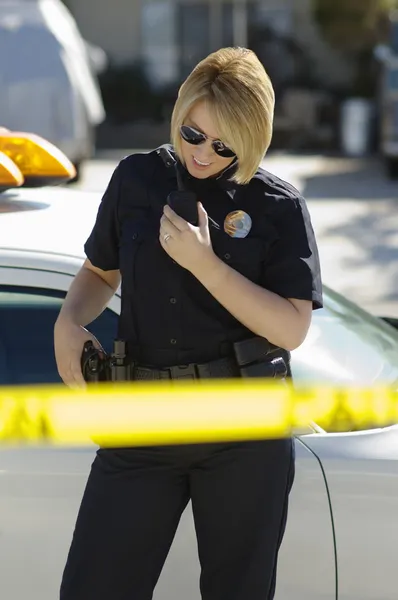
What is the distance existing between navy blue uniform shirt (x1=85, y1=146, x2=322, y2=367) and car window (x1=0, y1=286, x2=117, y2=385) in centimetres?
44

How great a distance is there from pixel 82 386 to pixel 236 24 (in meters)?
19.8

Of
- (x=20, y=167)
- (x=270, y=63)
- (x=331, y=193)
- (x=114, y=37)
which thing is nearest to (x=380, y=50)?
(x=331, y=193)

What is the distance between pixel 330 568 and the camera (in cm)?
268

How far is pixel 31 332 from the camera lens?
3.22m

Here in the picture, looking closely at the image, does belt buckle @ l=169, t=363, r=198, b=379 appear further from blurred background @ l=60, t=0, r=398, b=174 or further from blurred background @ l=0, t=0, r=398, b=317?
blurred background @ l=60, t=0, r=398, b=174

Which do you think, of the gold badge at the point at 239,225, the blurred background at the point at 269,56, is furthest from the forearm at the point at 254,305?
the blurred background at the point at 269,56

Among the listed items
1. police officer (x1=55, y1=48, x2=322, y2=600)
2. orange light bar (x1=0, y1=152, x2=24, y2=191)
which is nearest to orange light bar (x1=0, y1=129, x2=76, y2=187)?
orange light bar (x1=0, y1=152, x2=24, y2=191)

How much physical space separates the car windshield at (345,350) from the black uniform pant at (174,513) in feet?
2.08

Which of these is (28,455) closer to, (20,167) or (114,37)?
(20,167)

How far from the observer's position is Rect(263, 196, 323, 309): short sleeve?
7.80 ft

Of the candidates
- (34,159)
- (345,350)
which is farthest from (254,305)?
(34,159)

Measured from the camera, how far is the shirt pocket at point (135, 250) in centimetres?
238

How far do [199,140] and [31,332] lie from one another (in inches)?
42.3

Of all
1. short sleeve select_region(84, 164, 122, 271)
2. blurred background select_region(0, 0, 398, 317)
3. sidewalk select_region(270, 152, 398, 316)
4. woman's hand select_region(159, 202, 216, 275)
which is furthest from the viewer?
blurred background select_region(0, 0, 398, 317)
